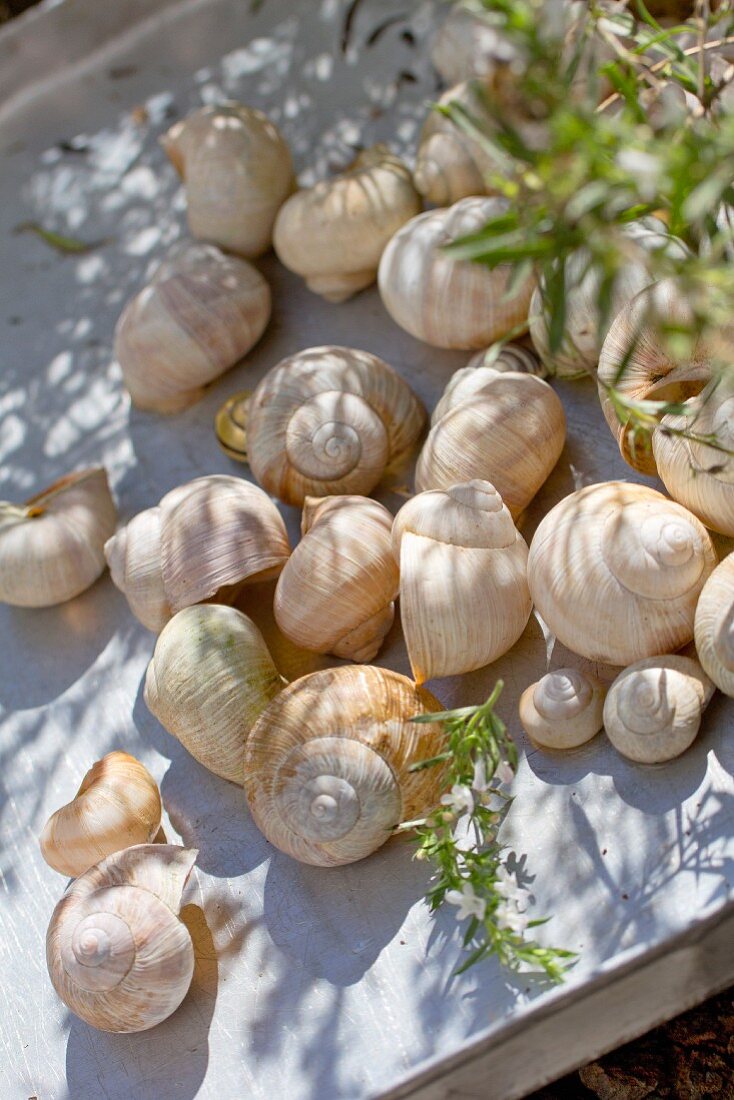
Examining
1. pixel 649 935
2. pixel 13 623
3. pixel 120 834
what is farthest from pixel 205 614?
pixel 649 935

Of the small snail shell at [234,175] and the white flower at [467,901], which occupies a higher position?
the small snail shell at [234,175]

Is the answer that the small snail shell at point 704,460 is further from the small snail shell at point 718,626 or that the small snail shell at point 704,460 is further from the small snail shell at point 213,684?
the small snail shell at point 213,684

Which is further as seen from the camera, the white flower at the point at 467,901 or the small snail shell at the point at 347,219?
the small snail shell at the point at 347,219

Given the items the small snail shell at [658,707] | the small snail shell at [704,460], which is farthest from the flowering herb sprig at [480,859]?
the small snail shell at [704,460]

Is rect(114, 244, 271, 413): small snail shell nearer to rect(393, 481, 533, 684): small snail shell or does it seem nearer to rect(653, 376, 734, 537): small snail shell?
rect(393, 481, 533, 684): small snail shell

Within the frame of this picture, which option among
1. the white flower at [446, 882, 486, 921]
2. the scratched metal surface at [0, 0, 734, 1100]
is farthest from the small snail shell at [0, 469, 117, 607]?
the white flower at [446, 882, 486, 921]
